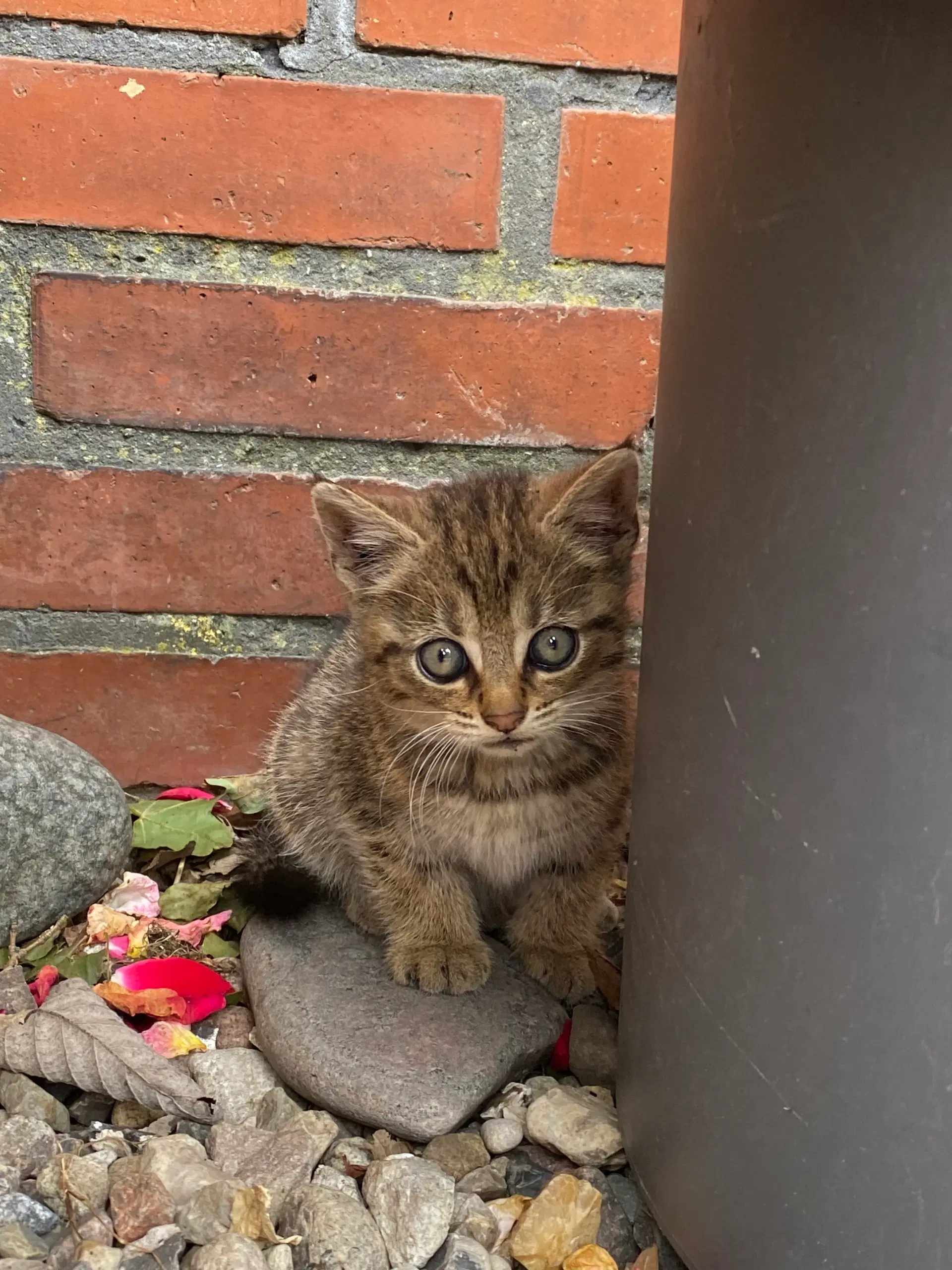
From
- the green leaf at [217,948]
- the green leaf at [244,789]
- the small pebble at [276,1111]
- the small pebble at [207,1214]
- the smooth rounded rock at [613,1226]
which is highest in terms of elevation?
the small pebble at [207,1214]

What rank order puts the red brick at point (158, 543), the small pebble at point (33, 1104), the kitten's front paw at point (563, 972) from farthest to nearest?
the red brick at point (158, 543)
the kitten's front paw at point (563, 972)
the small pebble at point (33, 1104)

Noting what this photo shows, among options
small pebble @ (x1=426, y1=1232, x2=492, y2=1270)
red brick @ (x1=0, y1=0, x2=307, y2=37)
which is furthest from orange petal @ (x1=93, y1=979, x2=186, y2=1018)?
red brick @ (x1=0, y1=0, x2=307, y2=37)

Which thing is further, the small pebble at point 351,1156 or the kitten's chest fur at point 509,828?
the kitten's chest fur at point 509,828

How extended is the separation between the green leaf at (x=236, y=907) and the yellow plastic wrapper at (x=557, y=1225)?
0.55 m

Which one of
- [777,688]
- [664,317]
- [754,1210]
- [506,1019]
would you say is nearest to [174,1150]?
[506,1019]

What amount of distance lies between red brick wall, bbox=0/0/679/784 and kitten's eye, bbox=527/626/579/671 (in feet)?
1.03

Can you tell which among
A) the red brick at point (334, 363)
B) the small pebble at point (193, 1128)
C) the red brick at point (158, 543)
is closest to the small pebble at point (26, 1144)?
the small pebble at point (193, 1128)

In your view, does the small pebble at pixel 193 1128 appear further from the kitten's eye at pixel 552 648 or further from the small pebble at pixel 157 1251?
the kitten's eye at pixel 552 648

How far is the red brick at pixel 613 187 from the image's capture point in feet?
4.99

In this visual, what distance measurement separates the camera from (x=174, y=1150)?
1.07 m

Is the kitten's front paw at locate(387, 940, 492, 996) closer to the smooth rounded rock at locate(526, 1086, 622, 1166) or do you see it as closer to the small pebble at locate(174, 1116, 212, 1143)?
the smooth rounded rock at locate(526, 1086, 622, 1166)

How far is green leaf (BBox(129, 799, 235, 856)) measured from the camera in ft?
5.23

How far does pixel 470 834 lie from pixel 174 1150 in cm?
46

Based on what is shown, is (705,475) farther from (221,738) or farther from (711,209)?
(221,738)
